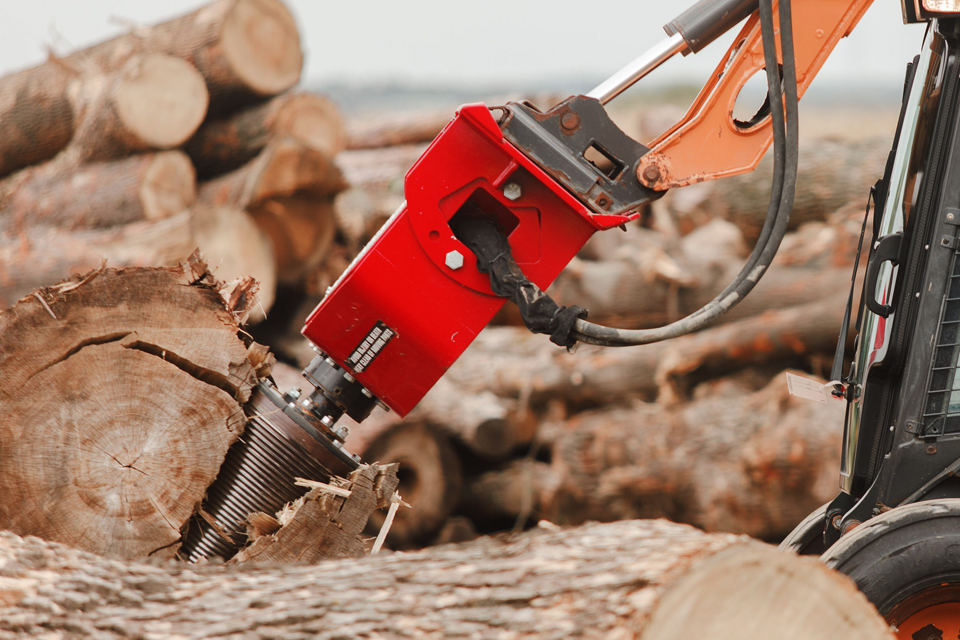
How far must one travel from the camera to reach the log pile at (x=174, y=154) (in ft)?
15.3

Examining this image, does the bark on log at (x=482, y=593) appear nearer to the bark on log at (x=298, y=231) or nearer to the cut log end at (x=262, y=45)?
the bark on log at (x=298, y=231)

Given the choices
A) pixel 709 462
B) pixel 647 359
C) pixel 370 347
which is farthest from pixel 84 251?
pixel 709 462

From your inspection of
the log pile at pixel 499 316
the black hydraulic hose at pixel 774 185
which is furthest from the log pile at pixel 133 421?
the log pile at pixel 499 316

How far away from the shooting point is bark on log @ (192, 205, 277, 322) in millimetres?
4695

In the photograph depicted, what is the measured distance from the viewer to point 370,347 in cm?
227

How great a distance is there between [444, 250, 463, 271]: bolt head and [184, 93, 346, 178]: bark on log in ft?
11.4

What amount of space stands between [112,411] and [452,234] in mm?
1092

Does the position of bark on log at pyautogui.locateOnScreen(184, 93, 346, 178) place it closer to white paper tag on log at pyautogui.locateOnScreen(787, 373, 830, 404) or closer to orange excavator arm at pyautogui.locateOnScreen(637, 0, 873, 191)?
orange excavator arm at pyautogui.locateOnScreen(637, 0, 873, 191)

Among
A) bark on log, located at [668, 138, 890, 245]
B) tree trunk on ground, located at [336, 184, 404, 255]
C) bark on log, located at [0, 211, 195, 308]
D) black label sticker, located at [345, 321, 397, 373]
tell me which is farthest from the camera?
bark on log, located at [668, 138, 890, 245]

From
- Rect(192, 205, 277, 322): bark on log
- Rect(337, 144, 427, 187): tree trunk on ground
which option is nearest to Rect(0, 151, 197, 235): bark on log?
Rect(192, 205, 277, 322): bark on log

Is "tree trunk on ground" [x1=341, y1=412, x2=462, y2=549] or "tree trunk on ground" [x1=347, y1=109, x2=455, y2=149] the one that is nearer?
"tree trunk on ground" [x1=341, y1=412, x2=462, y2=549]

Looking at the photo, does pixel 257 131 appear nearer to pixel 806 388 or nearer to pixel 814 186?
pixel 814 186

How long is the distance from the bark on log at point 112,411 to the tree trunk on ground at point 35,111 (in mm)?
4053

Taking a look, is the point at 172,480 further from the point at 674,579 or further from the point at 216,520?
the point at 674,579
